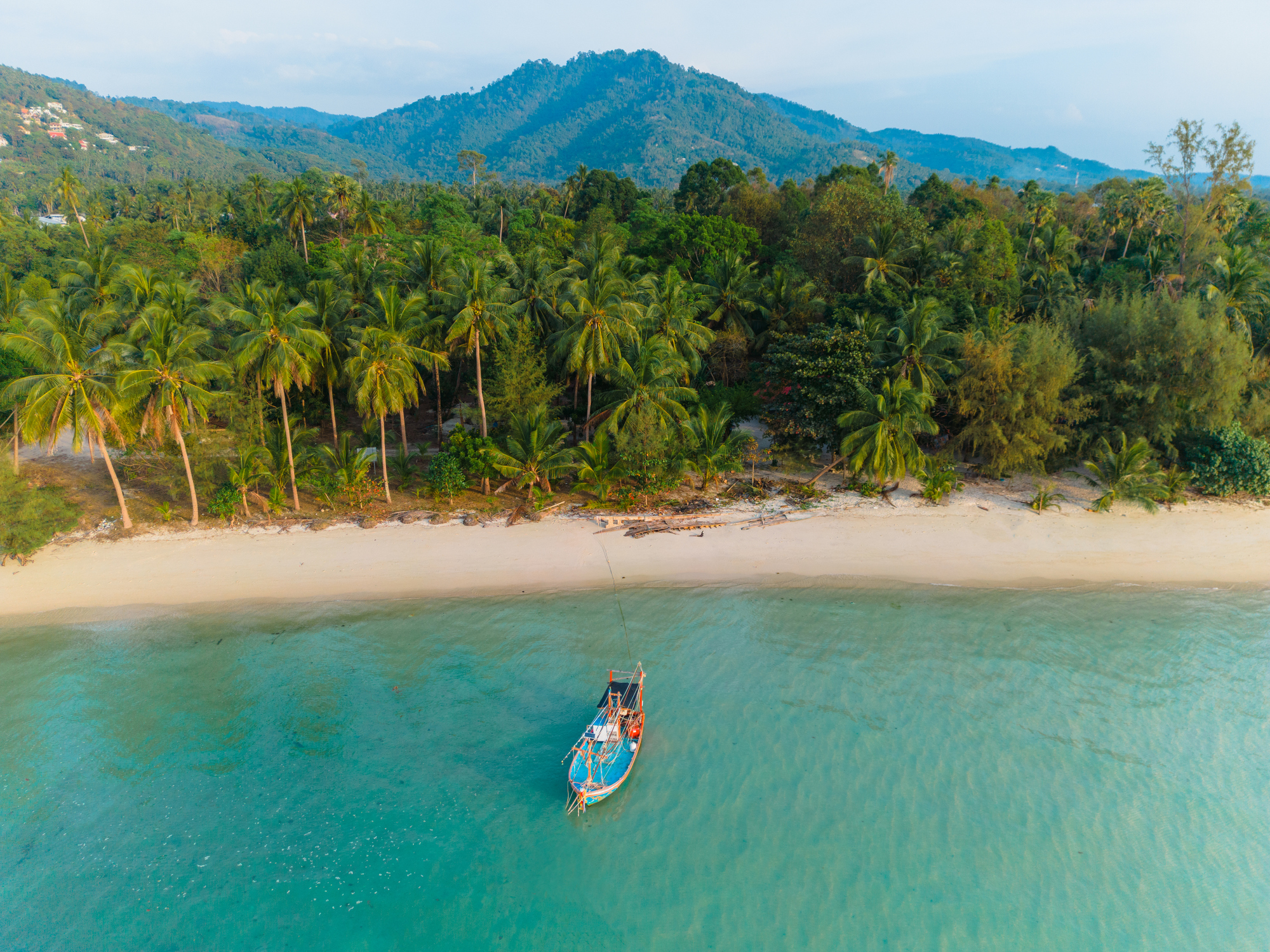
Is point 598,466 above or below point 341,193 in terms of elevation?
below

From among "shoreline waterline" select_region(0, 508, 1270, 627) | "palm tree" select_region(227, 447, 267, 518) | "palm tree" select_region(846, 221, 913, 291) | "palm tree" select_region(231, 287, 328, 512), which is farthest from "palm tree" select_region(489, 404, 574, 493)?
"palm tree" select_region(846, 221, 913, 291)

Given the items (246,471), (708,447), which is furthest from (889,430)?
(246,471)

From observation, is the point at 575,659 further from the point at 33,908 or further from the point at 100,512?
the point at 100,512

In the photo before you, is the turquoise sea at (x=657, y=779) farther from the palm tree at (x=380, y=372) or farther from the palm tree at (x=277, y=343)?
the palm tree at (x=277, y=343)

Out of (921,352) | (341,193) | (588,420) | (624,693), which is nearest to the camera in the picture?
(624,693)

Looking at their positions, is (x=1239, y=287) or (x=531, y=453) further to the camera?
(x=1239, y=287)

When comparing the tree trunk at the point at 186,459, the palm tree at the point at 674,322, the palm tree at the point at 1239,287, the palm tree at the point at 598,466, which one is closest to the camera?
the tree trunk at the point at 186,459

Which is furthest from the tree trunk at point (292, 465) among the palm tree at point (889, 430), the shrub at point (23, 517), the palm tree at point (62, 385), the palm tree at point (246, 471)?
the palm tree at point (889, 430)

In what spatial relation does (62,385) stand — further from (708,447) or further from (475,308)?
(708,447)
